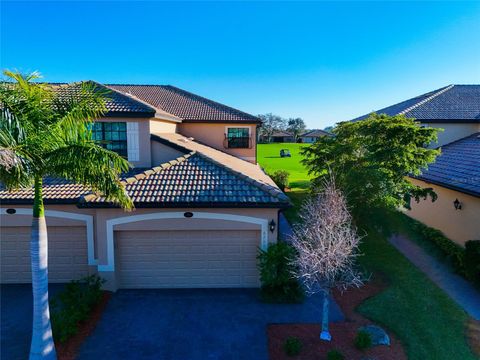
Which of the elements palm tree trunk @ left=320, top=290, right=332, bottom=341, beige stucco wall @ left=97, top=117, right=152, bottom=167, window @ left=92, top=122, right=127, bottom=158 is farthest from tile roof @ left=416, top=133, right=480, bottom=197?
window @ left=92, top=122, right=127, bottom=158

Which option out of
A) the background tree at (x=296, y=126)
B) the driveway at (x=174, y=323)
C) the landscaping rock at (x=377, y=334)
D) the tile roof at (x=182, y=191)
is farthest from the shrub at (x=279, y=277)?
the background tree at (x=296, y=126)

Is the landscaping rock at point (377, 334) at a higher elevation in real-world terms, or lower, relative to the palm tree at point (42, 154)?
lower

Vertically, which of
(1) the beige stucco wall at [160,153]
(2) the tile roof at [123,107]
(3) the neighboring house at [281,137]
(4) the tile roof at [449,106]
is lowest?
(1) the beige stucco wall at [160,153]

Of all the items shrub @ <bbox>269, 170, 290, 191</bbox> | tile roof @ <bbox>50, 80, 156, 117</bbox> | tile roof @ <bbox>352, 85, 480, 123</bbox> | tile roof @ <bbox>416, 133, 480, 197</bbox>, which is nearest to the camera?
tile roof @ <bbox>416, 133, 480, 197</bbox>

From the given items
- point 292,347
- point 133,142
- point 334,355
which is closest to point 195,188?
point 133,142

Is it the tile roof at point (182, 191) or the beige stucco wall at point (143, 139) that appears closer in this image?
the tile roof at point (182, 191)

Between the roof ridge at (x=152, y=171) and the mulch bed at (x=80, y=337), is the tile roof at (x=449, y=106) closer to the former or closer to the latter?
the roof ridge at (x=152, y=171)

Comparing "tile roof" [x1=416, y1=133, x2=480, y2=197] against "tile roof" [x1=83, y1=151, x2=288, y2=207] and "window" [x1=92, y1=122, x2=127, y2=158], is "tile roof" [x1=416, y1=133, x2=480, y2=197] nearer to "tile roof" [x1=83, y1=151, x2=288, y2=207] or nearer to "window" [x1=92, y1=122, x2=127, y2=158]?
"tile roof" [x1=83, y1=151, x2=288, y2=207]

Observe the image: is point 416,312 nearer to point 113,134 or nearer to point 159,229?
point 159,229
